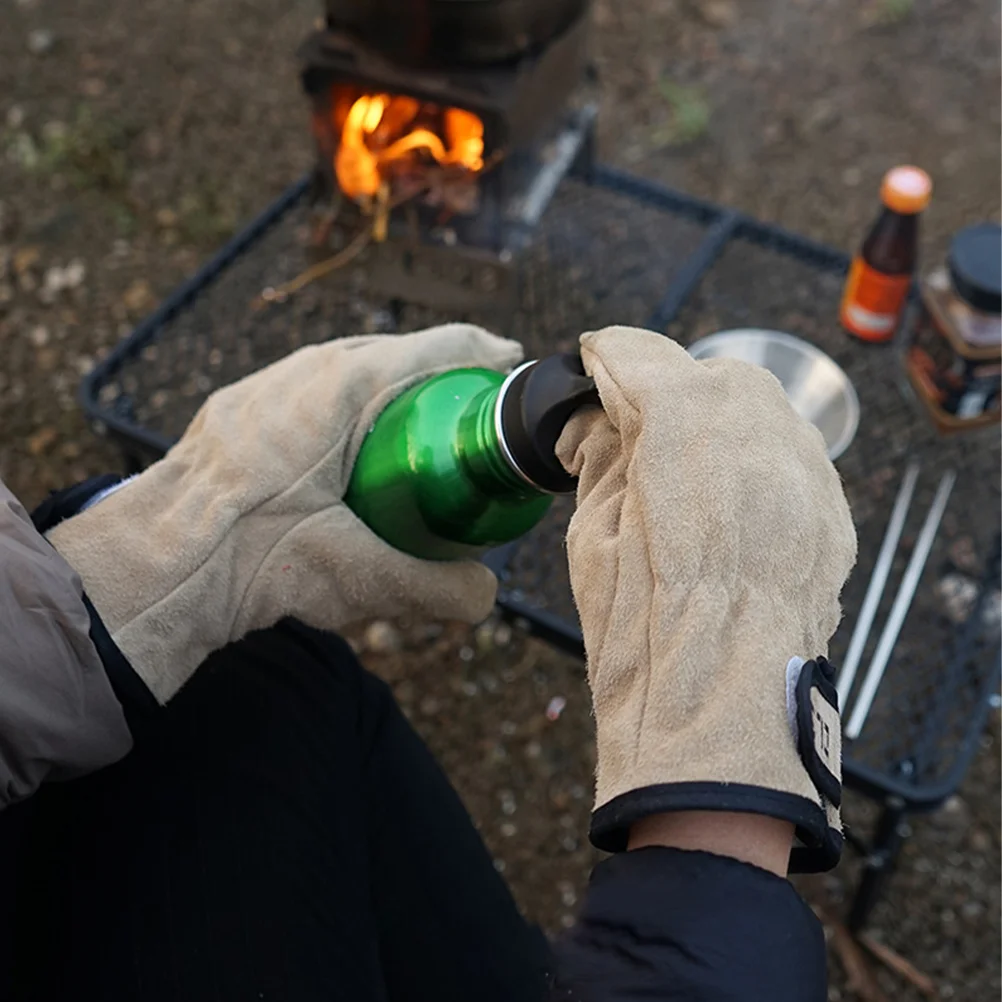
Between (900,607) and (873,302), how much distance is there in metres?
0.47

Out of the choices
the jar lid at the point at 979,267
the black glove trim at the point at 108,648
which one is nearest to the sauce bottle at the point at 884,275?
the jar lid at the point at 979,267

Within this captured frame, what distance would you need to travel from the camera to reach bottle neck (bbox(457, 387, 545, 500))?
0.87 meters

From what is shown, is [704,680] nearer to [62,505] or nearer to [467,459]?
[467,459]

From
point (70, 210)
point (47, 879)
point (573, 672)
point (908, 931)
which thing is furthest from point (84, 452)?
point (908, 931)

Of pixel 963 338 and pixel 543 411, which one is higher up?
pixel 543 411

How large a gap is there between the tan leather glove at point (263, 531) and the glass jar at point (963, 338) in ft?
2.59

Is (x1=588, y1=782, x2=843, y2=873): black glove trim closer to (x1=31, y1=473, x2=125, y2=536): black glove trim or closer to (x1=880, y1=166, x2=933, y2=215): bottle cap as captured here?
(x1=31, y1=473, x2=125, y2=536): black glove trim

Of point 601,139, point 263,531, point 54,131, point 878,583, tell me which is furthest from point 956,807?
point 54,131

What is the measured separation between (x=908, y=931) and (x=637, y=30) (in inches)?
83.8

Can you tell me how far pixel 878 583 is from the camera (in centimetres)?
155

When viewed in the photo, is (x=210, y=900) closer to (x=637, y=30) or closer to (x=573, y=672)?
(x=573, y=672)

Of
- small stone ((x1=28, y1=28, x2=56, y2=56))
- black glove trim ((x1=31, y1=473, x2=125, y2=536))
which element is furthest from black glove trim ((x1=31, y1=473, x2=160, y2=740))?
small stone ((x1=28, y1=28, x2=56, y2=56))

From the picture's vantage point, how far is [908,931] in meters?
1.49

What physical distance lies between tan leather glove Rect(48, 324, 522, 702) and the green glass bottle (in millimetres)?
24
